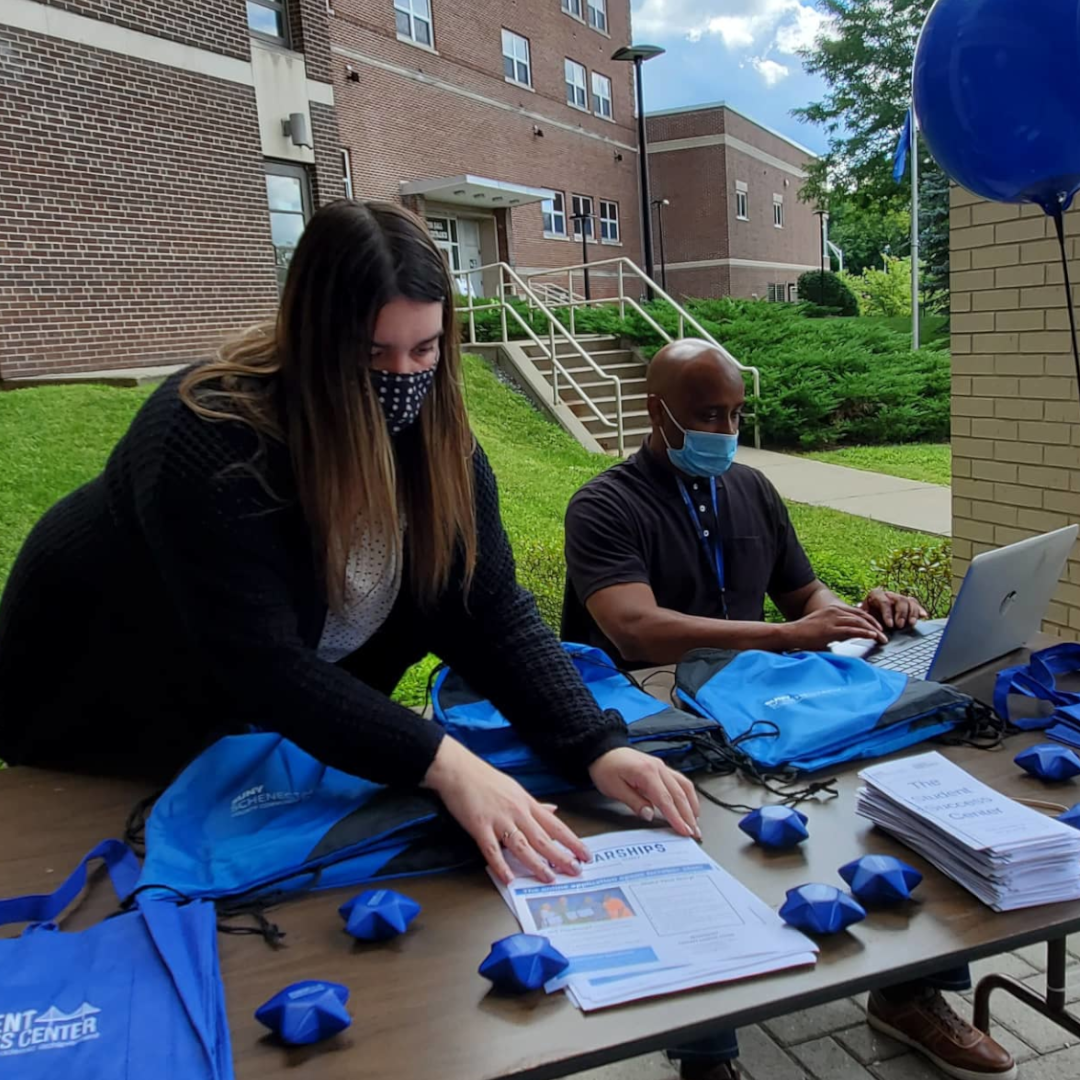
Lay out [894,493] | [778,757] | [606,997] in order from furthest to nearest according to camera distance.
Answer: [894,493] < [778,757] < [606,997]

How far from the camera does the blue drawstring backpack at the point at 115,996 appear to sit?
0.88 metres

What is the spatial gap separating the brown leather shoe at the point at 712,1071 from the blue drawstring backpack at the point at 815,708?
64 cm

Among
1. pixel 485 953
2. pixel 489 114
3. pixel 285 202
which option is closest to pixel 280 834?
pixel 485 953

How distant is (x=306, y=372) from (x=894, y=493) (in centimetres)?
763

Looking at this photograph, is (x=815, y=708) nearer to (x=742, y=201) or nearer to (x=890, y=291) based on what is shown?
(x=742, y=201)

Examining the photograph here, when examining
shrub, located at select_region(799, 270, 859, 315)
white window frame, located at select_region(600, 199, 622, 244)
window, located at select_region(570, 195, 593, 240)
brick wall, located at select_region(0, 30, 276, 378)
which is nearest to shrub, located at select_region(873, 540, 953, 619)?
brick wall, located at select_region(0, 30, 276, 378)

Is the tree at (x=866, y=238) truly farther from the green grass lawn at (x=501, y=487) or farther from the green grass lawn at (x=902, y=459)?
the green grass lawn at (x=501, y=487)

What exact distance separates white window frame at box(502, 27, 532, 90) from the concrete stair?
39.2 feet

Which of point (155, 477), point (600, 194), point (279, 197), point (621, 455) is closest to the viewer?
point (155, 477)

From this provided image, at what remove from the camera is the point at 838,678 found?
1.75 metres

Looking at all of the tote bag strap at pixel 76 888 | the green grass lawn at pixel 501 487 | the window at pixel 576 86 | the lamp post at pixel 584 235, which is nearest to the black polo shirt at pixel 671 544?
the tote bag strap at pixel 76 888

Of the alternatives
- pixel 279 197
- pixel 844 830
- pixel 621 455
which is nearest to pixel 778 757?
pixel 844 830

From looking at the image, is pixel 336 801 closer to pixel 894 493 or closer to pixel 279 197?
pixel 894 493

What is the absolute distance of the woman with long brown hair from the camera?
1.32 metres
